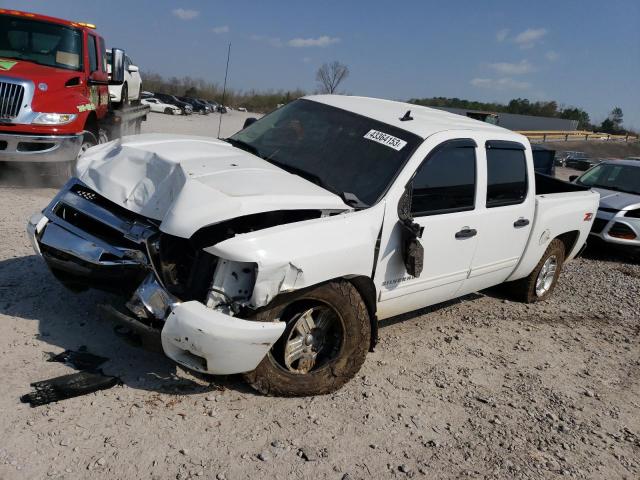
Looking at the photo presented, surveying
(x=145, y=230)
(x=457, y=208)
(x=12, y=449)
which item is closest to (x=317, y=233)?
(x=145, y=230)

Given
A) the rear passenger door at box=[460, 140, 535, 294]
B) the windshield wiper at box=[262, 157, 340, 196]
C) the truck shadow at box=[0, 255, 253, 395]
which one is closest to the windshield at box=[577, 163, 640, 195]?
the rear passenger door at box=[460, 140, 535, 294]

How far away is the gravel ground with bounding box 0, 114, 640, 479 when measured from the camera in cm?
272

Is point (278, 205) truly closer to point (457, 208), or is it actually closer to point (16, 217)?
point (457, 208)

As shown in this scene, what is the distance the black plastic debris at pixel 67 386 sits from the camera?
2947 millimetres

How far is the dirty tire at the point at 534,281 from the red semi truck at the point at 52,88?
19.5 feet

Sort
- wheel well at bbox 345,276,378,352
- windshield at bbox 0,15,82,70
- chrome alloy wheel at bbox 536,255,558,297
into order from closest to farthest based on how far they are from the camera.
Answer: wheel well at bbox 345,276,378,352
chrome alloy wheel at bbox 536,255,558,297
windshield at bbox 0,15,82,70

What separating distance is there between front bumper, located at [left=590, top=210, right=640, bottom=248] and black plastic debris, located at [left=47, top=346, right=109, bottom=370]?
26.1 feet

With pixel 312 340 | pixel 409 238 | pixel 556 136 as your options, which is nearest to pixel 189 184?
pixel 312 340

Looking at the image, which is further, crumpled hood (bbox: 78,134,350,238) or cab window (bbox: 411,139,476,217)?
cab window (bbox: 411,139,476,217)

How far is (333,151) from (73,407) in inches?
95.9

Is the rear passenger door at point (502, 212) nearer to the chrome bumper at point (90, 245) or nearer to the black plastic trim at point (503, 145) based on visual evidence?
the black plastic trim at point (503, 145)

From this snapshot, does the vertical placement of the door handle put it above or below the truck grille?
above

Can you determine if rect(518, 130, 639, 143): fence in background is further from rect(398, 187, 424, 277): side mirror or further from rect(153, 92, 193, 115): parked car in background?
rect(398, 187, 424, 277): side mirror

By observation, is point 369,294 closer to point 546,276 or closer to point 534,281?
point 534,281
